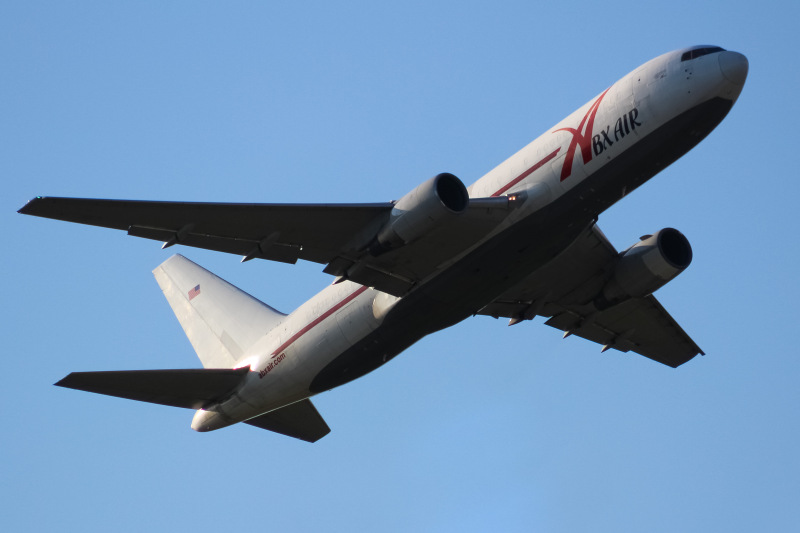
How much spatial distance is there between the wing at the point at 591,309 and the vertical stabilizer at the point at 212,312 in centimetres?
735

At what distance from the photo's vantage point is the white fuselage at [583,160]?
1128 inches

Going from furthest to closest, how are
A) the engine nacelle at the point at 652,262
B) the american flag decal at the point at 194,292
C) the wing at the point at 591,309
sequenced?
the american flag decal at the point at 194,292
the wing at the point at 591,309
the engine nacelle at the point at 652,262

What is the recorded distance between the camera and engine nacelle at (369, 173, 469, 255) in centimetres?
2811

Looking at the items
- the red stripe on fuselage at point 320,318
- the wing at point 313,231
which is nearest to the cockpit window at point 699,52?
the wing at point 313,231

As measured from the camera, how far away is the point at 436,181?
1110 inches

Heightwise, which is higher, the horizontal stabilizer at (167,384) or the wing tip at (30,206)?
the wing tip at (30,206)

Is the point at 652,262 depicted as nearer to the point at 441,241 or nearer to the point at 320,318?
the point at 441,241

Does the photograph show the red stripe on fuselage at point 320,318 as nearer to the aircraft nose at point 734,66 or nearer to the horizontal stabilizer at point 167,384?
the horizontal stabilizer at point 167,384

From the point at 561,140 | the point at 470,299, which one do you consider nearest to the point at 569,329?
the point at 470,299

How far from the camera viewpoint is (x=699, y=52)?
2905 cm

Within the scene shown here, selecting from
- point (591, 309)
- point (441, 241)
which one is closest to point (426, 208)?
point (441, 241)

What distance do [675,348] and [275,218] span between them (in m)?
15.9

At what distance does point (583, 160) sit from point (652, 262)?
612 centimetres

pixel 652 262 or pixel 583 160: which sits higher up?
pixel 583 160
